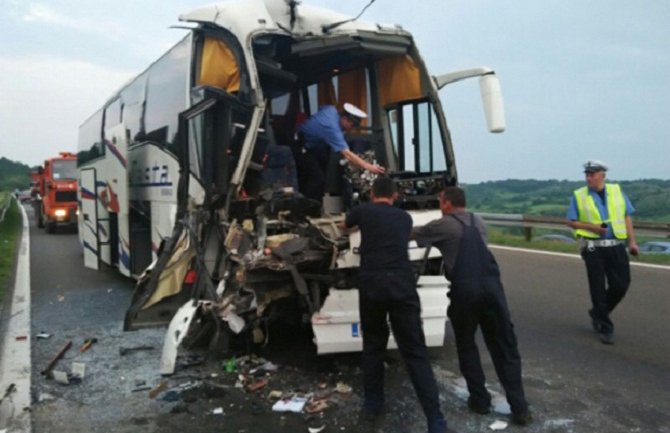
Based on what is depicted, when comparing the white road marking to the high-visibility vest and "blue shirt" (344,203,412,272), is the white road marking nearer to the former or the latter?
the high-visibility vest

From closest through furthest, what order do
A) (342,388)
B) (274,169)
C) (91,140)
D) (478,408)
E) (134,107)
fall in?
1. (478,408)
2. (342,388)
3. (274,169)
4. (134,107)
5. (91,140)

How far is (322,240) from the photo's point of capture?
521 cm

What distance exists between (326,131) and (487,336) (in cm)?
273

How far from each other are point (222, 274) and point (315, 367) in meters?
1.18

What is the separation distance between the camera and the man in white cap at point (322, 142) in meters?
6.29

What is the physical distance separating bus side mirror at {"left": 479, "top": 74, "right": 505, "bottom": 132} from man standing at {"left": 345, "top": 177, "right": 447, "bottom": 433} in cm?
191

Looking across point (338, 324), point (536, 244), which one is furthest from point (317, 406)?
point (536, 244)

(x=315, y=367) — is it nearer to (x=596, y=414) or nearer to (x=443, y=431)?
(x=443, y=431)

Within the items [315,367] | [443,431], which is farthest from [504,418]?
[315,367]

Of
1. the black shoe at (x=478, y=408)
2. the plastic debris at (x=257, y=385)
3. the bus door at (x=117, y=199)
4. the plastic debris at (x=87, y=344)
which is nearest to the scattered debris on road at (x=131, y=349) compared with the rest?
the plastic debris at (x=87, y=344)

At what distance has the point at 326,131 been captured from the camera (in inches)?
249

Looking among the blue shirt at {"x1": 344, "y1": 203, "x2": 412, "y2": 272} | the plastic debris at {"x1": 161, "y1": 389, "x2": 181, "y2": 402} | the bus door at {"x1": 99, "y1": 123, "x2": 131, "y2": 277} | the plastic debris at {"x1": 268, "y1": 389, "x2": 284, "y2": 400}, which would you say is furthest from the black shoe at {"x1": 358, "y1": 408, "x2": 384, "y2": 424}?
the bus door at {"x1": 99, "y1": 123, "x2": 131, "y2": 277}

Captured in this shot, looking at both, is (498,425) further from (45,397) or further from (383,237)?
(45,397)

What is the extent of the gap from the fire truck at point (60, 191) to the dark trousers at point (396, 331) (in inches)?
705
